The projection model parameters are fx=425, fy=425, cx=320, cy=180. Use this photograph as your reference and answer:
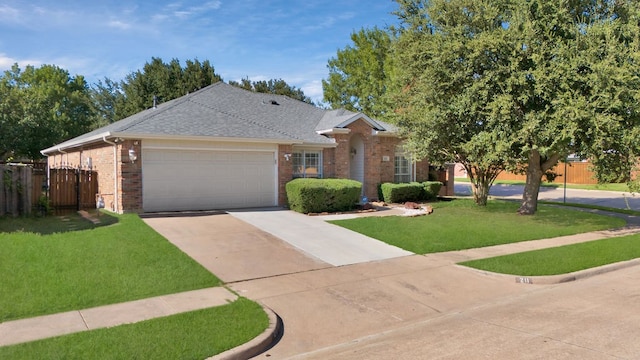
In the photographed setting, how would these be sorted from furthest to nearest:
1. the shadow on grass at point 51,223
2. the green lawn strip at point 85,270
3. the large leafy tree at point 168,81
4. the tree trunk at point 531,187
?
the large leafy tree at point 168,81
the tree trunk at point 531,187
the shadow on grass at point 51,223
the green lawn strip at point 85,270

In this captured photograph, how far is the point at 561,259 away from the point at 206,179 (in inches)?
437

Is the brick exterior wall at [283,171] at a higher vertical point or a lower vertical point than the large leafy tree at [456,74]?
lower

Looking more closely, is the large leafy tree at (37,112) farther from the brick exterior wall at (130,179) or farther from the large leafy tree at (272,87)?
the brick exterior wall at (130,179)

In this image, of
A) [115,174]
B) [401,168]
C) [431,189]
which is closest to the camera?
[115,174]

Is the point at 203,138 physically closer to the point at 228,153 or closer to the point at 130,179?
the point at 228,153

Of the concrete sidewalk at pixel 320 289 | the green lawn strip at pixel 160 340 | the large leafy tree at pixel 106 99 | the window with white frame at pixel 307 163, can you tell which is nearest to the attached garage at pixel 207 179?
the window with white frame at pixel 307 163

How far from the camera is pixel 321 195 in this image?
50.3 ft

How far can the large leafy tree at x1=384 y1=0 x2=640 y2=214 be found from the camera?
11.6m

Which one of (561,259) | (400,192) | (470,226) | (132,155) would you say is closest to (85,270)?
(132,155)

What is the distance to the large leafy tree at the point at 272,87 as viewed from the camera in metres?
43.0

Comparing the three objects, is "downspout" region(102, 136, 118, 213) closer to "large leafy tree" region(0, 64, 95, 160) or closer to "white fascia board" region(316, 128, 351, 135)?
"white fascia board" region(316, 128, 351, 135)

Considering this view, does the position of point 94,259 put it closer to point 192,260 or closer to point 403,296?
point 192,260

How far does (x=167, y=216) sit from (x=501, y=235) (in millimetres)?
10156

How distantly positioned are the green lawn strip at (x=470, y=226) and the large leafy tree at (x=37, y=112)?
29493mm
